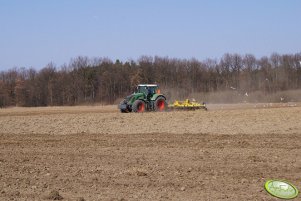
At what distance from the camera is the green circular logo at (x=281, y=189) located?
7419 millimetres

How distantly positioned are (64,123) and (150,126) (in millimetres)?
4345

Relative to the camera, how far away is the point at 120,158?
37.1 ft

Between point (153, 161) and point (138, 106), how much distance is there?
57.7 feet

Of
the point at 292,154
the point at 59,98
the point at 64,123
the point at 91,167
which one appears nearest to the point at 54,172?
the point at 91,167

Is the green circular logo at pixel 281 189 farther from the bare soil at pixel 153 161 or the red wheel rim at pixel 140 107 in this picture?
the red wheel rim at pixel 140 107

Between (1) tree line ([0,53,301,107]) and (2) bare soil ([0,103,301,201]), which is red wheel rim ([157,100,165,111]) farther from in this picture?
(1) tree line ([0,53,301,107])

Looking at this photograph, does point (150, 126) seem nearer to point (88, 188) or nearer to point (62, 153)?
point (62, 153)

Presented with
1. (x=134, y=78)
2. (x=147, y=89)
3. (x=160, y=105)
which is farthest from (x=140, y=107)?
(x=134, y=78)

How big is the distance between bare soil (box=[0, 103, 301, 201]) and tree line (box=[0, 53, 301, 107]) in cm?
3988

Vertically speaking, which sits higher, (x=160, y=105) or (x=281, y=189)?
(x=160, y=105)

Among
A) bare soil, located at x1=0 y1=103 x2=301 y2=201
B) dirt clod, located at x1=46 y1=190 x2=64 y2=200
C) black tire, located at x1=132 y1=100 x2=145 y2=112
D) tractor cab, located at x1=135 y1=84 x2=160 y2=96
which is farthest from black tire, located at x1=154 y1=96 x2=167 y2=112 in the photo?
dirt clod, located at x1=46 y1=190 x2=64 y2=200

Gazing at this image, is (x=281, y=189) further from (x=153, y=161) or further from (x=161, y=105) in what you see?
(x=161, y=105)

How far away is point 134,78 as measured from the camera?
206 feet

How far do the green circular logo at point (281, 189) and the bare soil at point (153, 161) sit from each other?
0.16 m
